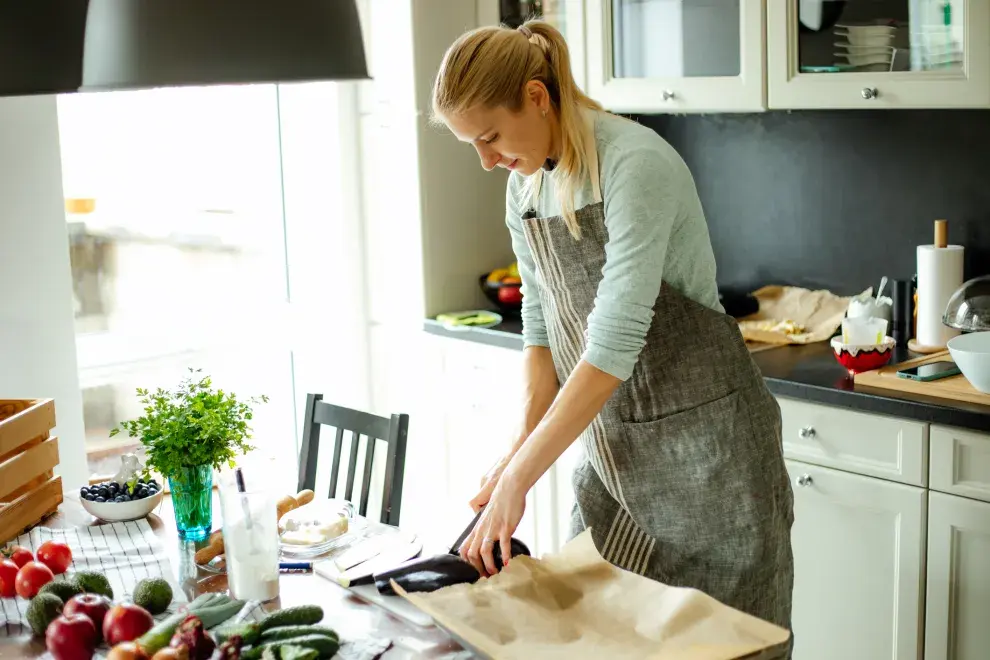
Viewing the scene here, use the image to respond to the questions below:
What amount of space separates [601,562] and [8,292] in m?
1.85

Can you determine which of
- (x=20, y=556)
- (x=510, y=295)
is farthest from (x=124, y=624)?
(x=510, y=295)

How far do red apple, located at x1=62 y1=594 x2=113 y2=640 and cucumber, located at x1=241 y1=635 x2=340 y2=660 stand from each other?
245mm

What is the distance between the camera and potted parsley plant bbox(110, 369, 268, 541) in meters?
1.81

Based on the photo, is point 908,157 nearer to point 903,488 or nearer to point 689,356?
point 903,488

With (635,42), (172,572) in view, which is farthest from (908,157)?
(172,572)

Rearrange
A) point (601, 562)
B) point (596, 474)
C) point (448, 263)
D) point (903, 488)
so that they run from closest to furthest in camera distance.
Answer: point (601, 562) → point (596, 474) → point (903, 488) → point (448, 263)

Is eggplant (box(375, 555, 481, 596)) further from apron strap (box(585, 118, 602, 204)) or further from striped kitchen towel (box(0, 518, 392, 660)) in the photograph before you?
apron strap (box(585, 118, 602, 204))

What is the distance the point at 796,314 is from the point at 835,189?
33 cm

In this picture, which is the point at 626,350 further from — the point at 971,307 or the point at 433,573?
the point at 971,307

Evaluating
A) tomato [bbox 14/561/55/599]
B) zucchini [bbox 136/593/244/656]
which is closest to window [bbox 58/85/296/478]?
tomato [bbox 14/561/55/599]

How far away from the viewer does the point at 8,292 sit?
280 cm

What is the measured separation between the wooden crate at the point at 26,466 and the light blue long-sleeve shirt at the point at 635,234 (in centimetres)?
105

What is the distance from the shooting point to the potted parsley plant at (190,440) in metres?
1.81

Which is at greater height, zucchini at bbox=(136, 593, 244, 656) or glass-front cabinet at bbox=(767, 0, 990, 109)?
glass-front cabinet at bbox=(767, 0, 990, 109)
